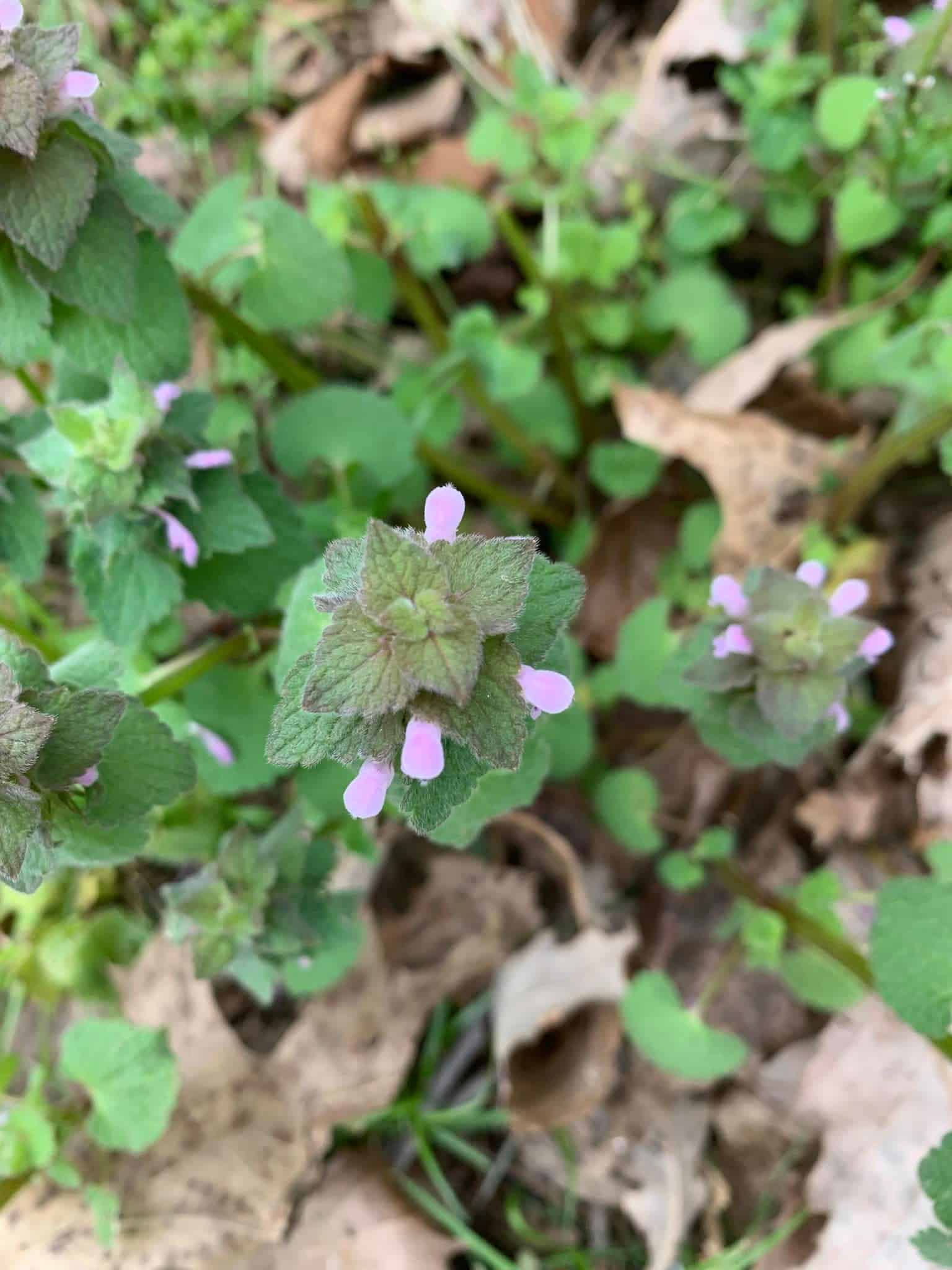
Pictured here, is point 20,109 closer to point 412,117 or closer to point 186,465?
point 186,465

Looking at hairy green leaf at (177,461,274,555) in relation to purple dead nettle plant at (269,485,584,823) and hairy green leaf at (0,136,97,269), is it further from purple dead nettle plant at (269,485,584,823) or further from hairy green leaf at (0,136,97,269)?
purple dead nettle plant at (269,485,584,823)

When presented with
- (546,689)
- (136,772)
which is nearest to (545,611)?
(546,689)

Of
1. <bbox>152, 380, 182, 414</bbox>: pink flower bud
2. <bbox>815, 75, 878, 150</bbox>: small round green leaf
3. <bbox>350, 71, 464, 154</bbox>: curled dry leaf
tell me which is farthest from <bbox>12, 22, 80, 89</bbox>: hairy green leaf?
<bbox>350, 71, 464, 154</bbox>: curled dry leaf

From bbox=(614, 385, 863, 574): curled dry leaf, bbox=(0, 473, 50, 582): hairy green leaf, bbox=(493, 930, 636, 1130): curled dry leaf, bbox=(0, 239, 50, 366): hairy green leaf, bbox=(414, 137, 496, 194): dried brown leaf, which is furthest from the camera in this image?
bbox=(414, 137, 496, 194): dried brown leaf

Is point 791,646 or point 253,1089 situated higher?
point 791,646

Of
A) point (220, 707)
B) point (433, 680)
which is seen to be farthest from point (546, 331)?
point (433, 680)

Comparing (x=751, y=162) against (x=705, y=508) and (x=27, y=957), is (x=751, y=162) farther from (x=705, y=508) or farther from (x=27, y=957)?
(x=27, y=957)

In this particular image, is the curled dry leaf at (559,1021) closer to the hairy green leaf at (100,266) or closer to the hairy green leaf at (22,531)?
the hairy green leaf at (22,531)
